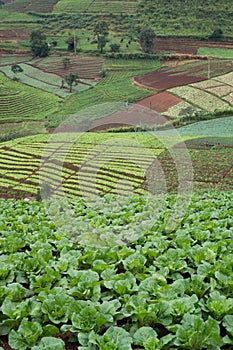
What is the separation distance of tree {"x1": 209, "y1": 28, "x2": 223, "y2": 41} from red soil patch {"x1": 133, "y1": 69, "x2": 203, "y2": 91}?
58.0ft

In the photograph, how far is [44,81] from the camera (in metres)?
71.1

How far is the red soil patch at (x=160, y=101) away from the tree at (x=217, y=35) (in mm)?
27547

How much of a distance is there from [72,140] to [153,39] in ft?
143

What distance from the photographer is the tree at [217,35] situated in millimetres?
81062

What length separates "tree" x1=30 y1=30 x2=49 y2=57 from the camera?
262ft

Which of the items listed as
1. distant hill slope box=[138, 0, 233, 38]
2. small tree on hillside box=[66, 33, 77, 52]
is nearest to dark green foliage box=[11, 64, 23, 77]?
small tree on hillside box=[66, 33, 77, 52]

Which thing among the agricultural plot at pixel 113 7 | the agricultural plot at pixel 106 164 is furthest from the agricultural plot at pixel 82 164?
the agricultural plot at pixel 113 7

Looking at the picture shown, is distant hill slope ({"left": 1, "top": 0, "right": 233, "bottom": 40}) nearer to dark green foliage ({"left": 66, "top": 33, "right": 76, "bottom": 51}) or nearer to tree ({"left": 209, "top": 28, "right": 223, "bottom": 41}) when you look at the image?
tree ({"left": 209, "top": 28, "right": 223, "bottom": 41})

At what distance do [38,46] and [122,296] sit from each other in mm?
79915

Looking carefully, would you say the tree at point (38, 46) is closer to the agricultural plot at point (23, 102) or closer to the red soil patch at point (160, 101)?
the agricultural plot at point (23, 102)

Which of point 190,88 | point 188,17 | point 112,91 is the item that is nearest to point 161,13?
point 188,17

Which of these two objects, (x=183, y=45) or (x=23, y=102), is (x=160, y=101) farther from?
(x=183, y=45)

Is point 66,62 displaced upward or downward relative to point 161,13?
downward

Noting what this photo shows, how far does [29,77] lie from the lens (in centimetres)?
7262
